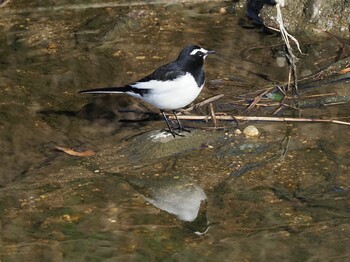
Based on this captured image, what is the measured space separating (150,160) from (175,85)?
0.67 m

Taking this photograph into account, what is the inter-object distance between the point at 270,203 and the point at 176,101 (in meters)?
1.42

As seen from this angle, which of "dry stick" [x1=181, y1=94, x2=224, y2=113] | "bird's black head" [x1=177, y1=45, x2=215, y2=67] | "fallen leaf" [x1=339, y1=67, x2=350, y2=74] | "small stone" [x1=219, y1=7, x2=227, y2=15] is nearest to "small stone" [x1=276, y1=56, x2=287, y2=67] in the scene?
"fallen leaf" [x1=339, y1=67, x2=350, y2=74]

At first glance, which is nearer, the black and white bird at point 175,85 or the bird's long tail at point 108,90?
the black and white bird at point 175,85

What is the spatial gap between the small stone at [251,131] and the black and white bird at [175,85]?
49 cm

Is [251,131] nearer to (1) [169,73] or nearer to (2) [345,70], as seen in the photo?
(1) [169,73]

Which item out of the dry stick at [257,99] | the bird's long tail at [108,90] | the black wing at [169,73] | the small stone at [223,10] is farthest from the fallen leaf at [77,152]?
the small stone at [223,10]

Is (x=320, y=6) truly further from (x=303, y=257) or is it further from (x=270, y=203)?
(x=303, y=257)

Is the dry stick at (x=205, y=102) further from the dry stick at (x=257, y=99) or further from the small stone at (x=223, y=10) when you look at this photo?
the small stone at (x=223, y=10)

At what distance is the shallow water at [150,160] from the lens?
5.00m

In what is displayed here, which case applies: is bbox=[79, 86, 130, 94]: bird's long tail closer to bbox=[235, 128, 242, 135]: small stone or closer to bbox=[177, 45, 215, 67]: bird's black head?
bbox=[177, 45, 215, 67]: bird's black head

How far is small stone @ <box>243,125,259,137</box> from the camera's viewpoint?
21.3ft

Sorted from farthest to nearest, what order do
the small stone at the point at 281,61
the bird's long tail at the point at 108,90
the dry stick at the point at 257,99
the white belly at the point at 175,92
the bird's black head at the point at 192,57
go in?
the small stone at the point at 281,61 < the dry stick at the point at 257,99 < the bird's long tail at the point at 108,90 < the bird's black head at the point at 192,57 < the white belly at the point at 175,92

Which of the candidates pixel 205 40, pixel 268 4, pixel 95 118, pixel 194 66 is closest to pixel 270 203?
pixel 194 66

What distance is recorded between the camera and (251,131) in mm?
6496
